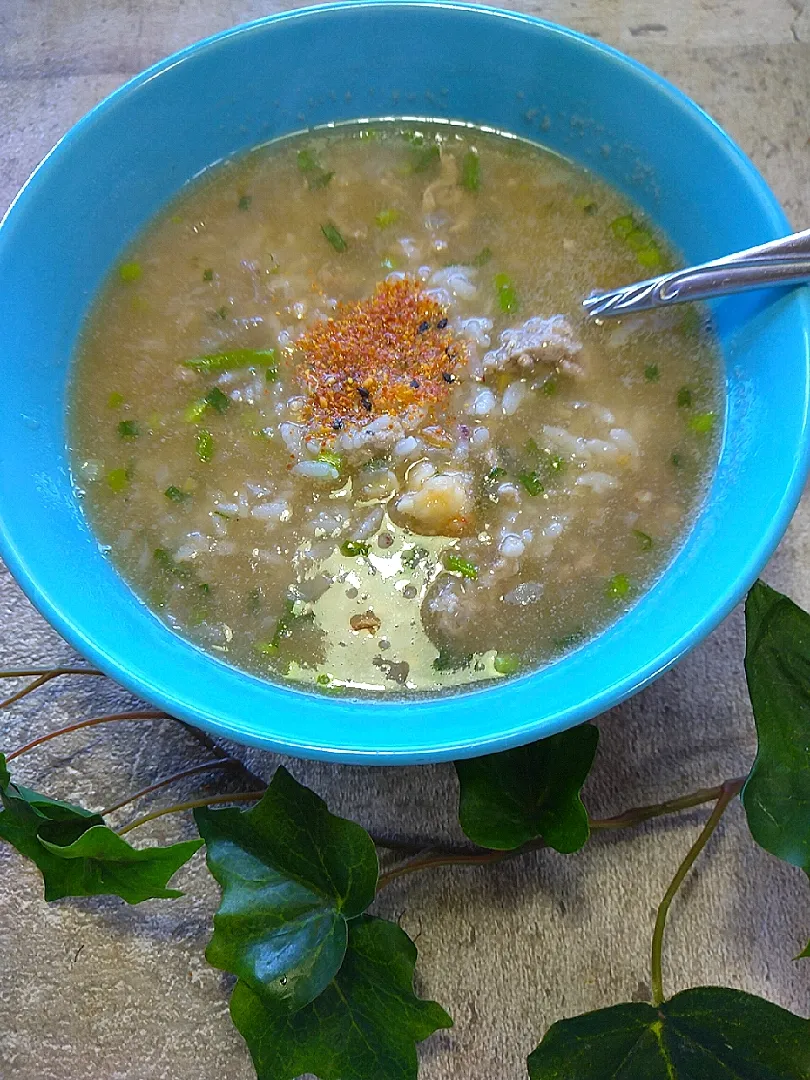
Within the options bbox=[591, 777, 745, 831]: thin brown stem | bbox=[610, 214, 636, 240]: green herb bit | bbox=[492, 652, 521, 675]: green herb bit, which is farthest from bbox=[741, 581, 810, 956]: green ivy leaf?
bbox=[610, 214, 636, 240]: green herb bit

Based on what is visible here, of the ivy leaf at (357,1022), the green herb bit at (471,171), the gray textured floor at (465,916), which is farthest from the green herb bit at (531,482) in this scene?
the ivy leaf at (357,1022)

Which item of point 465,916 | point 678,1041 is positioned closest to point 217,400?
point 465,916

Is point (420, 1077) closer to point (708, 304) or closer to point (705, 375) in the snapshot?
point (705, 375)

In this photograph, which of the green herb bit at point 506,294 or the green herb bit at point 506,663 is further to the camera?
the green herb bit at point 506,294

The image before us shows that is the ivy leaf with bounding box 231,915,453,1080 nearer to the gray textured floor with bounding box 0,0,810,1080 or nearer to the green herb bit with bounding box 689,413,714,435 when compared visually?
the gray textured floor with bounding box 0,0,810,1080

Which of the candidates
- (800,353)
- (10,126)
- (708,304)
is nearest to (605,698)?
(800,353)

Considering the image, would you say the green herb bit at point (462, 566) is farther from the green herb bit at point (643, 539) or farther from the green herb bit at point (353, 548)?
the green herb bit at point (643, 539)
